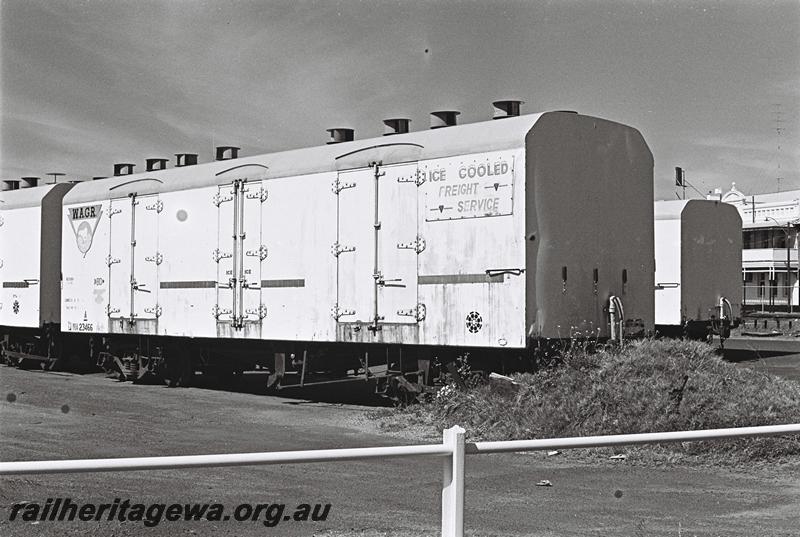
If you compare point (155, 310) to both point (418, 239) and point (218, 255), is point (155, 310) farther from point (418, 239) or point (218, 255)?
point (418, 239)

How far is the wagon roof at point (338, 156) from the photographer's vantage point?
13617 millimetres

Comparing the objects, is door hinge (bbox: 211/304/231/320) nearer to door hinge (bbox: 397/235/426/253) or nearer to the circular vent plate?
door hinge (bbox: 397/235/426/253)

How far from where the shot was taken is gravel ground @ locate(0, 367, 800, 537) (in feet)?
17.7

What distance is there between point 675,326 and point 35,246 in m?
14.6

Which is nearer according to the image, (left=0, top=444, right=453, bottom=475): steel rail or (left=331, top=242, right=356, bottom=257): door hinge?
(left=0, top=444, right=453, bottom=475): steel rail

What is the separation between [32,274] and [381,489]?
17.3 m

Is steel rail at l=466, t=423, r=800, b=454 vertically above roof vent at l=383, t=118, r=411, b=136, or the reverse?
roof vent at l=383, t=118, r=411, b=136

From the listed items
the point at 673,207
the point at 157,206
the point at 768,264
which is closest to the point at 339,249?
the point at 157,206

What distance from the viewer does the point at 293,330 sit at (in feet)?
52.6

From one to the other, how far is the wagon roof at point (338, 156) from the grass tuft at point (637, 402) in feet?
10.6

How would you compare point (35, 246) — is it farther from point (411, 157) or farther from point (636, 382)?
point (636, 382)

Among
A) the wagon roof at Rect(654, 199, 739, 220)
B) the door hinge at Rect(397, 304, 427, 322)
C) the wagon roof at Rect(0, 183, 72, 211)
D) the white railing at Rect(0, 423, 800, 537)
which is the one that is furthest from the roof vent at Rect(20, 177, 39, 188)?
the white railing at Rect(0, 423, 800, 537)

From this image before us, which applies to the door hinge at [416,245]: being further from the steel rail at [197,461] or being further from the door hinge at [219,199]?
the steel rail at [197,461]

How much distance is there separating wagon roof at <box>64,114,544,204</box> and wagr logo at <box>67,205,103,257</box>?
0.94 ft
